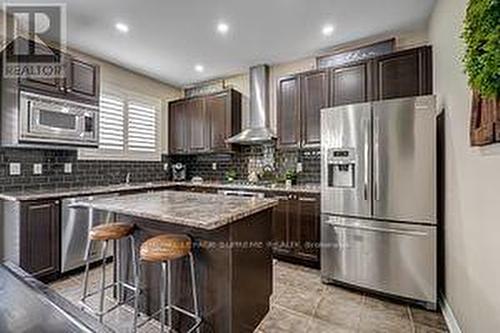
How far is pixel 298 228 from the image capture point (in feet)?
11.5

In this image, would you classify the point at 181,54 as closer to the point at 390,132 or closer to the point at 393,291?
the point at 390,132

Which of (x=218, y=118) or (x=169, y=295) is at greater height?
(x=218, y=118)

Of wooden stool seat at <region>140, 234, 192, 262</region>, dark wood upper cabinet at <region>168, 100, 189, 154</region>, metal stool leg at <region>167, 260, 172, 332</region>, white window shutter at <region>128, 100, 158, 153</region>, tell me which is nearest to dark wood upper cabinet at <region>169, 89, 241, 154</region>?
dark wood upper cabinet at <region>168, 100, 189, 154</region>

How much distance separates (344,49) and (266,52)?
111cm

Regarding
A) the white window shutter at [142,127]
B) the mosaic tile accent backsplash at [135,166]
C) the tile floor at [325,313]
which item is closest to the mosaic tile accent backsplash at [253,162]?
the mosaic tile accent backsplash at [135,166]

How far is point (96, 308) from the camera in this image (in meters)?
2.48

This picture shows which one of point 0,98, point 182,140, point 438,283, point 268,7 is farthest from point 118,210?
point 182,140

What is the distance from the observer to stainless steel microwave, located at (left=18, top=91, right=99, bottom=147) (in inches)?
112

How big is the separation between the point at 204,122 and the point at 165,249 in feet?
11.5

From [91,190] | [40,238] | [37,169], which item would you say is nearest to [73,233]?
[40,238]

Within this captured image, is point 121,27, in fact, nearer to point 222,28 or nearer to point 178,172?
point 222,28

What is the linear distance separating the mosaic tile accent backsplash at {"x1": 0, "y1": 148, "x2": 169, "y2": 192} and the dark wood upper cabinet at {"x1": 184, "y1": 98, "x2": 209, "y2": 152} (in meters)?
1.02

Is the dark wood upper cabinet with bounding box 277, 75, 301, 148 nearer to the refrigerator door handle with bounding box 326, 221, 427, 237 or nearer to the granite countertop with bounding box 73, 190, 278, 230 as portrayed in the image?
the refrigerator door handle with bounding box 326, 221, 427, 237

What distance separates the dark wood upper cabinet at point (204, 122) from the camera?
4.74 meters
